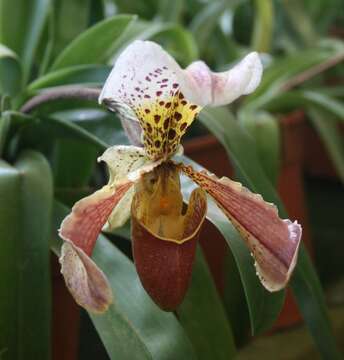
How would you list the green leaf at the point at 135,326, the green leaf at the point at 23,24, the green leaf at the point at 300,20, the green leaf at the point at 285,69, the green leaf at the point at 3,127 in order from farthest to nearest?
the green leaf at the point at 300,20 < the green leaf at the point at 285,69 < the green leaf at the point at 23,24 < the green leaf at the point at 3,127 < the green leaf at the point at 135,326

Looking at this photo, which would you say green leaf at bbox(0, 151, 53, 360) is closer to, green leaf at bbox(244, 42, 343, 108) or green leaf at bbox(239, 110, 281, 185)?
green leaf at bbox(239, 110, 281, 185)

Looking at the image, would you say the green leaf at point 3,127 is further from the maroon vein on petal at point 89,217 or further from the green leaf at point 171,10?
the green leaf at point 171,10

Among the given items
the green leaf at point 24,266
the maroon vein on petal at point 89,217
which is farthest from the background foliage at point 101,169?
the maroon vein on petal at point 89,217

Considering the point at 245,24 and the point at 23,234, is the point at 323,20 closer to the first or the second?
the point at 245,24

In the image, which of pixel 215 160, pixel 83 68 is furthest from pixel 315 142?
pixel 83 68

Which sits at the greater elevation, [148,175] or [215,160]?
[148,175]

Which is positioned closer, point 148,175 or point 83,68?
point 148,175
